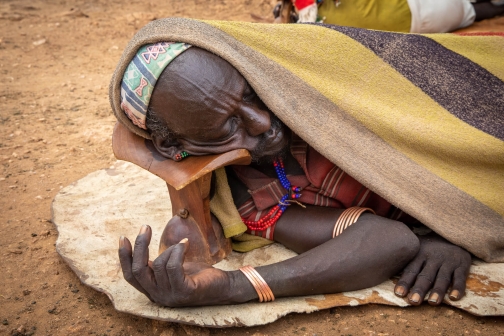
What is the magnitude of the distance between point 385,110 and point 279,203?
22.0 inches

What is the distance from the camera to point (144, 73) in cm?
179

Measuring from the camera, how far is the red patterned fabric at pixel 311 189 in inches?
83.4

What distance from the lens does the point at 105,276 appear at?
2.12 m

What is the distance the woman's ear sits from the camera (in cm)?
195

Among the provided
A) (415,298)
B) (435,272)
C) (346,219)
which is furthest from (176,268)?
(435,272)

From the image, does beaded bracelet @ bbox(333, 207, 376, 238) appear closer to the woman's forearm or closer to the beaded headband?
the woman's forearm

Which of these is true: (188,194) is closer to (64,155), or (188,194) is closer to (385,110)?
(385,110)

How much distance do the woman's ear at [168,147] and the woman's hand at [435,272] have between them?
945 millimetres

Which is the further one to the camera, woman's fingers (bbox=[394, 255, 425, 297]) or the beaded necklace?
the beaded necklace

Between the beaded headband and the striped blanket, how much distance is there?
0.03 m

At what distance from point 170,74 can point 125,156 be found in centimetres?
44

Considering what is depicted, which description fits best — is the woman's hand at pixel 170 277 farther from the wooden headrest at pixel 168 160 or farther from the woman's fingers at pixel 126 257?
the wooden headrest at pixel 168 160

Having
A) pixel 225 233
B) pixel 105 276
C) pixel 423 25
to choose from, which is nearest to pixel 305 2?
pixel 423 25

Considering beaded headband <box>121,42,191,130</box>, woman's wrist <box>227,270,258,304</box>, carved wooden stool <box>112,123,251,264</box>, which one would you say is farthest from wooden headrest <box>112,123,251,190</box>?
woman's wrist <box>227,270,258,304</box>
